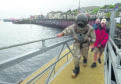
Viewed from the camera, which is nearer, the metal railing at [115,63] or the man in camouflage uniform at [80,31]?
the metal railing at [115,63]

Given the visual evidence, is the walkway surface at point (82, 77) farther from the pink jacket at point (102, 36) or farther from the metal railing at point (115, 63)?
the pink jacket at point (102, 36)

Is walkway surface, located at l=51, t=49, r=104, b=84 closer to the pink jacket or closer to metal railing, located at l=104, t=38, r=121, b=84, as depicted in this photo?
metal railing, located at l=104, t=38, r=121, b=84

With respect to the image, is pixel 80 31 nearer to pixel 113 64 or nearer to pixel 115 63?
pixel 113 64

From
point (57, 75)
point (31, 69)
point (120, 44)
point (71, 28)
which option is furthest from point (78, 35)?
point (31, 69)

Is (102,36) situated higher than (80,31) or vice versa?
(80,31)

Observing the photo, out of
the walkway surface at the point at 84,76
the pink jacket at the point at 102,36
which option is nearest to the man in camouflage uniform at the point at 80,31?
the walkway surface at the point at 84,76

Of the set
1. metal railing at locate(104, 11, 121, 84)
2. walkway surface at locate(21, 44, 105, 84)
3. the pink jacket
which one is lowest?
walkway surface at locate(21, 44, 105, 84)

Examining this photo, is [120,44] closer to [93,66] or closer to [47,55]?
[93,66]

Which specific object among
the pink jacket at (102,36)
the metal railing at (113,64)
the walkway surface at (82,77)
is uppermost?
the pink jacket at (102,36)

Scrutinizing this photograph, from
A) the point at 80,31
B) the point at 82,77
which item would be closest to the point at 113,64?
the point at 80,31

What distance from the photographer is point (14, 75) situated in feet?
37.3

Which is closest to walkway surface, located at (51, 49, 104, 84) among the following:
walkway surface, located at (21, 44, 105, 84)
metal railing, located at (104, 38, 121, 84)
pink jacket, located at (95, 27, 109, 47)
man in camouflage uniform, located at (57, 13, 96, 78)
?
walkway surface, located at (21, 44, 105, 84)

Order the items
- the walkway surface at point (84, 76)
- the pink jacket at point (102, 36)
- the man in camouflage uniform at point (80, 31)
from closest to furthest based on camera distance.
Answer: the man in camouflage uniform at point (80, 31) < the walkway surface at point (84, 76) < the pink jacket at point (102, 36)

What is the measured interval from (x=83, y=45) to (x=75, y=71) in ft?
2.79
